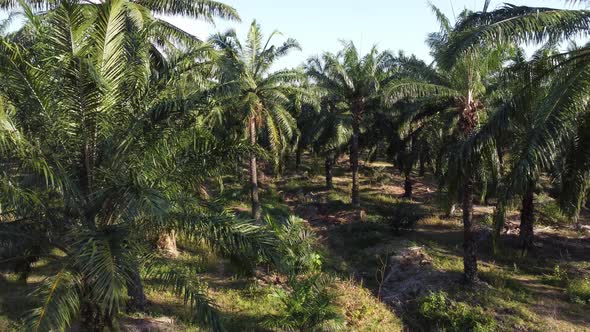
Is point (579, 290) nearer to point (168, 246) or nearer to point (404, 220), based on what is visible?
point (404, 220)

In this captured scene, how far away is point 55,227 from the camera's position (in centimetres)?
680

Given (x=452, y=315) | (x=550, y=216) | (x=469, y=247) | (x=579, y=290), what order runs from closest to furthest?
1. (x=452, y=315)
2. (x=579, y=290)
3. (x=469, y=247)
4. (x=550, y=216)

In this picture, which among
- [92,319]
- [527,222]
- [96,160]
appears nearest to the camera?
[92,319]

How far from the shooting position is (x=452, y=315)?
42.8 feet

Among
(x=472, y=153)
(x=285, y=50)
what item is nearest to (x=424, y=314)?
(x=472, y=153)

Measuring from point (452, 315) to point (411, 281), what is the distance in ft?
10.9

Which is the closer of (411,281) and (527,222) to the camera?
(411,281)

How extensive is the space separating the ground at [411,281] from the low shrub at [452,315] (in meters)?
0.03

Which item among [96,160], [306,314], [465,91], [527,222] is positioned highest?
[465,91]

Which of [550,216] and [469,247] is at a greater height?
[550,216]

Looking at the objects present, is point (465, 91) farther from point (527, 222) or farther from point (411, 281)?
point (411, 281)

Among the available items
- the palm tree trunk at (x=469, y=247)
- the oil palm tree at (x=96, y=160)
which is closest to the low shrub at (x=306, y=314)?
the oil palm tree at (x=96, y=160)

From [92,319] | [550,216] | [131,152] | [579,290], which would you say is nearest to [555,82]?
[131,152]

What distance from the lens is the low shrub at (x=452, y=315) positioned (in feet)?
41.1
